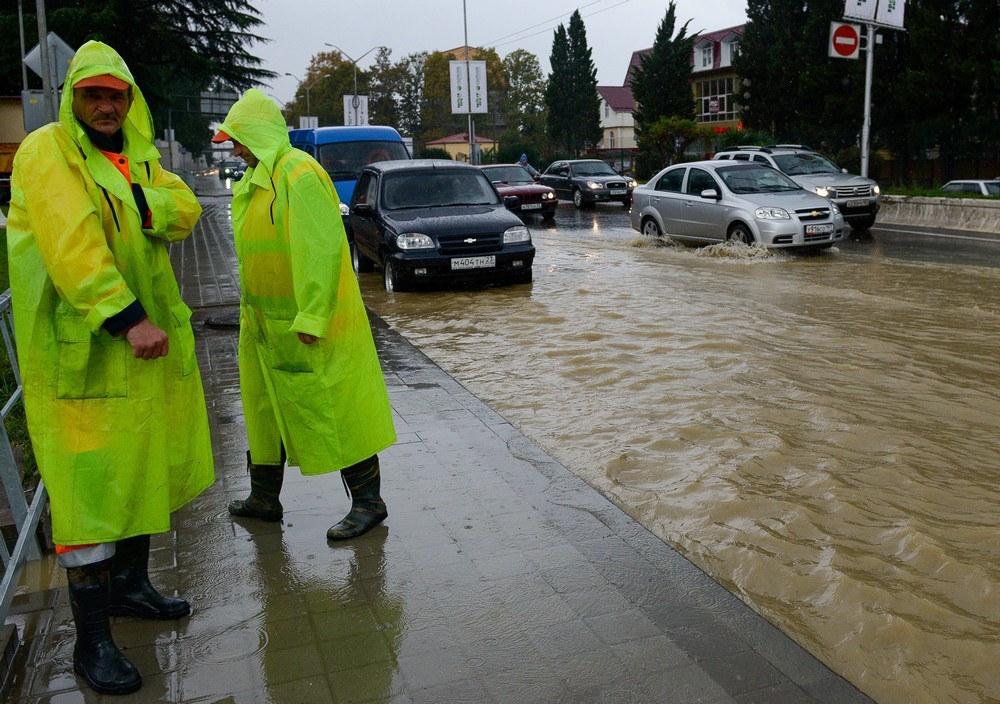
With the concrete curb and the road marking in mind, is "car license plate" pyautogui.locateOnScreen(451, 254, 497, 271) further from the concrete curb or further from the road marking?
the concrete curb

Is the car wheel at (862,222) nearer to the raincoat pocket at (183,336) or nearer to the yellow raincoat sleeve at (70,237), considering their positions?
the raincoat pocket at (183,336)

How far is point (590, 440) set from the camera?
6.30 metres

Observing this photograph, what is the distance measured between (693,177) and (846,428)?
11.5 meters

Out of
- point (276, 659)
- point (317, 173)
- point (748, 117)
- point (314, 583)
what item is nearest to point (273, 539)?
point (314, 583)

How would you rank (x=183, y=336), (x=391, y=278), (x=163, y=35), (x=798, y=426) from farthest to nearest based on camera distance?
1. (x=163, y=35)
2. (x=391, y=278)
3. (x=798, y=426)
4. (x=183, y=336)

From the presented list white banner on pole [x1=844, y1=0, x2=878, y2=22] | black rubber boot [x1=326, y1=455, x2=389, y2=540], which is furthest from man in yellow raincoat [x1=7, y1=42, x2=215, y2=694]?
white banner on pole [x1=844, y1=0, x2=878, y2=22]

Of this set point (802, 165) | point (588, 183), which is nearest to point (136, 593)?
point (802, 165)

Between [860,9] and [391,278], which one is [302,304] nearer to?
[391,278]

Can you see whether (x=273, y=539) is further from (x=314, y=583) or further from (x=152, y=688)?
(x=152, y=688)

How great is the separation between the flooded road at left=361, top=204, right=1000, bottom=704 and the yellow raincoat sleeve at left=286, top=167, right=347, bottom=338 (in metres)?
1.87

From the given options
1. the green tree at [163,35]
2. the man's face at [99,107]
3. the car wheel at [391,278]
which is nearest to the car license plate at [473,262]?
the car wheel at [391,278]

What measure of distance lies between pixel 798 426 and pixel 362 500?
301 centimetres

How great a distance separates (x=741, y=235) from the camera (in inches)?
636

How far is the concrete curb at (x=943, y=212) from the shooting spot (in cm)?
1998
